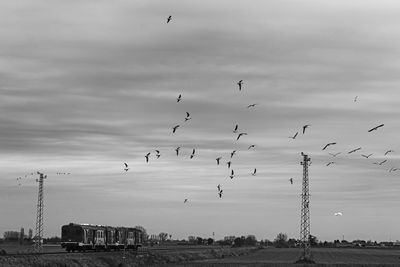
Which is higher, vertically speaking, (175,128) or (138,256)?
(175,128)

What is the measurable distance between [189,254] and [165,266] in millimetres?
35414

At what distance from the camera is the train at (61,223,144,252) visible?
368ft

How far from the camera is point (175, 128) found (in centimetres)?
5584

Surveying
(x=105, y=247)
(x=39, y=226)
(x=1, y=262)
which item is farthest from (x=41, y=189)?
(x=1, y=262)

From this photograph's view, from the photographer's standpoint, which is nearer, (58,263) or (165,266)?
(58,263)

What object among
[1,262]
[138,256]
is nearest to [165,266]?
[138,256]

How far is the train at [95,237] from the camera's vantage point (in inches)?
4419

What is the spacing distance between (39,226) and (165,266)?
24.7 metres

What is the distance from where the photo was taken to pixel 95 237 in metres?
119

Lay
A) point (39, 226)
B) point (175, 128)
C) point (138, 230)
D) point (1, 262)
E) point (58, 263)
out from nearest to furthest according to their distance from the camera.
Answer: point (175, 128) < point (1, 262) < point (58, 263) < point (39, 226) < point (138, 230)

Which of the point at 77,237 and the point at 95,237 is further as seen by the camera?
the point at 95,237

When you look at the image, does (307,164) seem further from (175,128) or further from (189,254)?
(175,128)

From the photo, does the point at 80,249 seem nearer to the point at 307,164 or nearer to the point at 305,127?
the point at 307,164

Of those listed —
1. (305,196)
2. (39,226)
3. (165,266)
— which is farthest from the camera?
(39,226)
